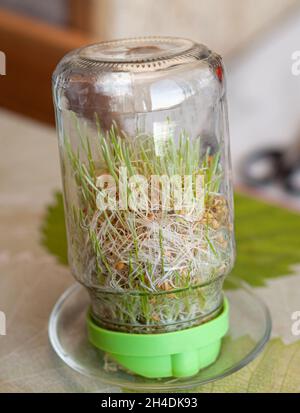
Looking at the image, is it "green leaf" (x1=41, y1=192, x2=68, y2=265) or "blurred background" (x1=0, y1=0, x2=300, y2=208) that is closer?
"green leaf" (x1=41, y1=192, x2=68, y2=265)

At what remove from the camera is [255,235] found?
2.37ft

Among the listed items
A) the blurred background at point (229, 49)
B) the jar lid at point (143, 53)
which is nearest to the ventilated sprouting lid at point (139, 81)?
the jar lid at point (143, 53)

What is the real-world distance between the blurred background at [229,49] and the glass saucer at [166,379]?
76 cm

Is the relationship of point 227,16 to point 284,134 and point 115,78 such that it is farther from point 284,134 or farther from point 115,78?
point 115,78

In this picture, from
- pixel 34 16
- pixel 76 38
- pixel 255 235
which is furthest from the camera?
pixel 34 16

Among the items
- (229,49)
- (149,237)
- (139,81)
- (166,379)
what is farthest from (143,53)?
(229,49)

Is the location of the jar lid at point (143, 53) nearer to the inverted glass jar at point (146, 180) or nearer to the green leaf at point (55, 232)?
the inverted glass jar at point (146, 180)

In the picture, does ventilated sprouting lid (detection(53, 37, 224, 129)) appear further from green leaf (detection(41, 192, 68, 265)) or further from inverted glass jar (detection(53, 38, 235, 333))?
green leaf (detection(41, 192, 68, 265))

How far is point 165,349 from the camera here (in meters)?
0.51

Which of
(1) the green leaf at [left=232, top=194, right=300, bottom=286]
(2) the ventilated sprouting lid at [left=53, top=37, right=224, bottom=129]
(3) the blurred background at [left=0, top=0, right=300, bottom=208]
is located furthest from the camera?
(3) the blurred background at [left=0, top=0, right=300, bottom=208]

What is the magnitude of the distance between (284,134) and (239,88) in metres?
0.18

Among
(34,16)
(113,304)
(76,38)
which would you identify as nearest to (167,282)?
(113,304)

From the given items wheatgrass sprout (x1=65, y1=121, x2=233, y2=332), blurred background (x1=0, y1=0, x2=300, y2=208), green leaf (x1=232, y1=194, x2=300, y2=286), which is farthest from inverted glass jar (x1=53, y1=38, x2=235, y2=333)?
blurred background (x1=0, y1=0, x2=300, y2=208)

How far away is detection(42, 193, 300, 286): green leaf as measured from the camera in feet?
2.16
